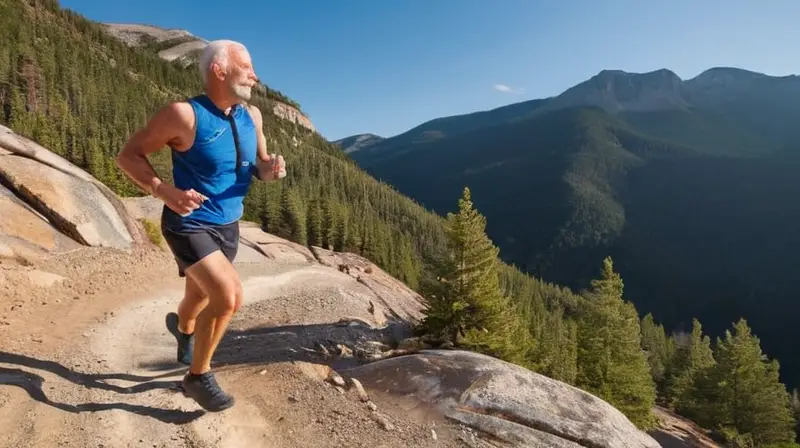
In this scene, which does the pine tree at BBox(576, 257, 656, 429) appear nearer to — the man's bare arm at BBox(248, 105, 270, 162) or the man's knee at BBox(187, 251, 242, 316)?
the man's bare arm at BBox(248, 105, 270, 162)

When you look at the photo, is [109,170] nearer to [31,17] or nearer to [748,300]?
[31,17]

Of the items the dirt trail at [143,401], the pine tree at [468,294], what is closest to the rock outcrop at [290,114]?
the pine tree at [468,294]

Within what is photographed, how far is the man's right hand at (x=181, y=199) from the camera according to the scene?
13.3ft

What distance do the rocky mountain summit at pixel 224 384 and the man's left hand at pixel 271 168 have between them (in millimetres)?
2671

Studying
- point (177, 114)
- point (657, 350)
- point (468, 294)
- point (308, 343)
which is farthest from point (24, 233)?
point (657, 350)

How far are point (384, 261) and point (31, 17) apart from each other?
125186mm

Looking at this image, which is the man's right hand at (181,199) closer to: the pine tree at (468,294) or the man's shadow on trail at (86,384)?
the man's shadow on trail at (86,384)

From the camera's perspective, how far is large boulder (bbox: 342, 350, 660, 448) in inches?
251

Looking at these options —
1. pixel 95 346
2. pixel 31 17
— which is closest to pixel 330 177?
pixel 31 17

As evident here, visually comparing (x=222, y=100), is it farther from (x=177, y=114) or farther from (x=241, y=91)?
(x=177, y=114)

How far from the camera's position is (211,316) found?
4.83 metres

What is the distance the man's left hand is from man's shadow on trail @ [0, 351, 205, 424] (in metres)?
2.70

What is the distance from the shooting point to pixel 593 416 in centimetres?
736

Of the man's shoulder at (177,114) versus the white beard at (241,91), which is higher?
the white beard at (241,91)
